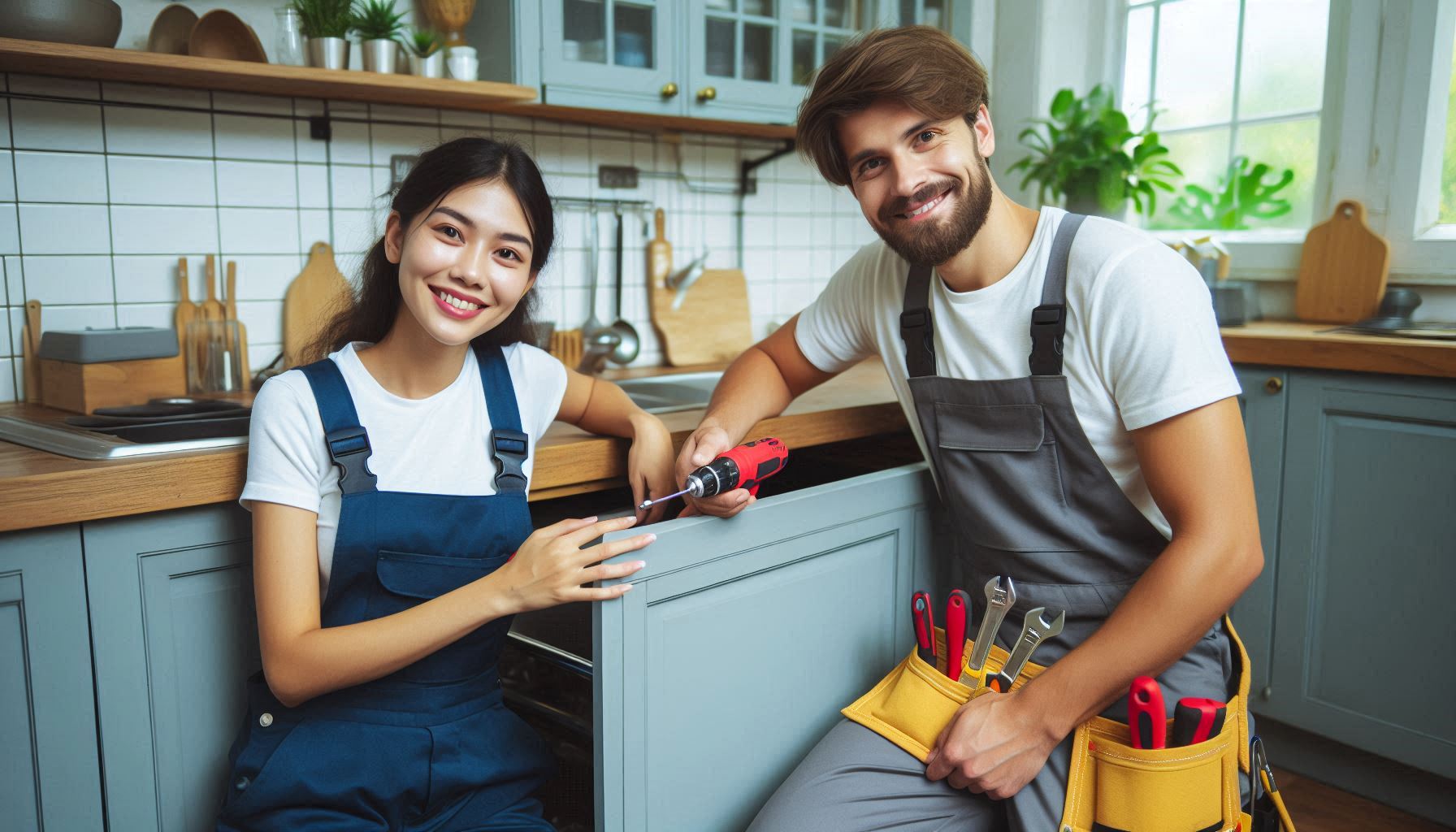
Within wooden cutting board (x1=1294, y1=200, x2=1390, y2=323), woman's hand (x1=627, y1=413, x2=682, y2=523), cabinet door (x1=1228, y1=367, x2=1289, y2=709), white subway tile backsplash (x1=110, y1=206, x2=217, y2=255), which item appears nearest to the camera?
woman's hand (x1=627, y1=413, x2=682, y2=523)

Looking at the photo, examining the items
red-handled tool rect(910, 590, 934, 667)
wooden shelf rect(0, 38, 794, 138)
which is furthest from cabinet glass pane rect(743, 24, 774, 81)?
red-handled tool rect(910, 590, 934, 667)

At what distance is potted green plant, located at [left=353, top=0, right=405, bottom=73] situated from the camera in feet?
5.85

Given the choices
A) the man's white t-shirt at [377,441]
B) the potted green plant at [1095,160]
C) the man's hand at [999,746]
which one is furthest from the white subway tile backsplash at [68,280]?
the potted green plant at [1095,160]

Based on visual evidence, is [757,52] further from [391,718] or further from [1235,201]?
[391,718]

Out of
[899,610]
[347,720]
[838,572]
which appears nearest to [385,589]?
[347,720]

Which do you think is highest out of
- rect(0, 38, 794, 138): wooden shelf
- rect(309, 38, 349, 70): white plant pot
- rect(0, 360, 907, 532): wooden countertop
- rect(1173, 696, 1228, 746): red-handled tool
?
rect(309, 38, 349, 70): white plant pot

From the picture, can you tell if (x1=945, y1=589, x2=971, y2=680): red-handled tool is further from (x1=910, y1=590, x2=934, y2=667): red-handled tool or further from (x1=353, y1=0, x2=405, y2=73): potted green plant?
(x1=353, y1=0, x2=405, y2=73): potted green plant

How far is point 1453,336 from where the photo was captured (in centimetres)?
188

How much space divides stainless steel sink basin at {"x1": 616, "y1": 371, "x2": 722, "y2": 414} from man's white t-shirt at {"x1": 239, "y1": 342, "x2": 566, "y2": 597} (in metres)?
0.74

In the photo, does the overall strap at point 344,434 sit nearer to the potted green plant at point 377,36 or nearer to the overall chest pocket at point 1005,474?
the overall chest pocket at point 1005,474

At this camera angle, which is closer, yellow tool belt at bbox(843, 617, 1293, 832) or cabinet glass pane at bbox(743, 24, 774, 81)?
yellow tool belt at bbox(843, 617, 1293, 832)

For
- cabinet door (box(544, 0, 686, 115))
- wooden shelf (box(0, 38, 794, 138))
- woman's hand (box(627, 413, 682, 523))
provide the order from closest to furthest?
woman's hand (box(627, 413, 682, 523)) → wooden shelf (box(0, 38, 794, 138)) → cabinet door (box(544, 0, 686, 115))

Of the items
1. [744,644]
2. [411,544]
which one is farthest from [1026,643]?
[411,544]

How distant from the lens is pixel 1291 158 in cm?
254
